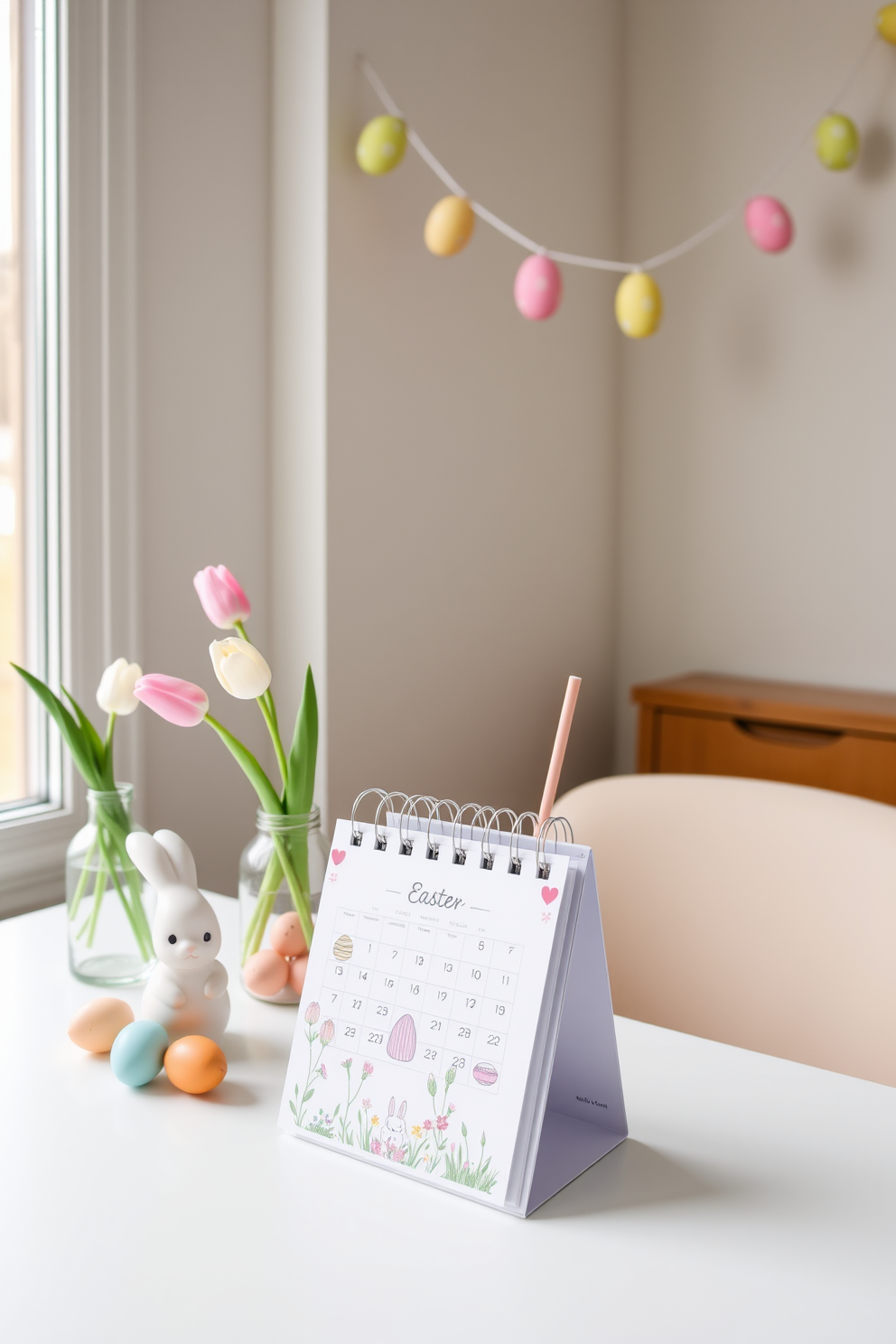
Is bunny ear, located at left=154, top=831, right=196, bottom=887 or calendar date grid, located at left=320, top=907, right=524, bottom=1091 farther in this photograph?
bunny ear, located at left=154, top=831, right=196, bottom=887

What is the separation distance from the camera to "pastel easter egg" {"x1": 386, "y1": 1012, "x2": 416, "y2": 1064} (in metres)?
0.71

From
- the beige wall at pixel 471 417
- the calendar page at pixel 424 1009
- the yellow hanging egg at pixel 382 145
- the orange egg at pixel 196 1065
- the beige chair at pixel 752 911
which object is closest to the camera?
the calendar page at pixel 424 1009

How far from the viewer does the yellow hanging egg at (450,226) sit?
182 cm

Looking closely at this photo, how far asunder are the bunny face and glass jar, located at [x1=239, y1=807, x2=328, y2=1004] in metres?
0.10

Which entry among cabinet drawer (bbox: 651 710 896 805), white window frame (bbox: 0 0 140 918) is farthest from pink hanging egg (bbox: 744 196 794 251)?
white window frame (bbox: 0 0 140 918)

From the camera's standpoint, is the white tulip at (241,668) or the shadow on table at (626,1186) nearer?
the shadow on table at (626,1186)

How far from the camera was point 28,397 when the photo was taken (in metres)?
1.45

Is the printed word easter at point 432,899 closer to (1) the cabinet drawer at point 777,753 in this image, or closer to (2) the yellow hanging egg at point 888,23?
(1) the cabinet drawer at point 777,753

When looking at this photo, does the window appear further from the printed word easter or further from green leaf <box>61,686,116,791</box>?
the printed word easter

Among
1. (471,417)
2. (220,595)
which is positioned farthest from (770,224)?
(220,595)

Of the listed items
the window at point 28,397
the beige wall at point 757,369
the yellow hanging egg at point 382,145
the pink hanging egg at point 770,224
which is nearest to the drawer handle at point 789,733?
the beige wall at point 757,369

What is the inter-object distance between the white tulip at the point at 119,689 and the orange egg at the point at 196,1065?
1.04ft

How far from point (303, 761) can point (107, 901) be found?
225 millimetres

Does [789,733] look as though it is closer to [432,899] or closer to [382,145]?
[382,145]
